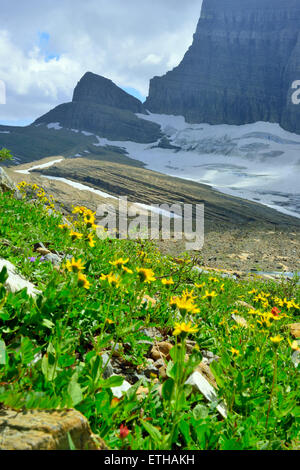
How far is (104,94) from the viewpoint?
119500 millimetres

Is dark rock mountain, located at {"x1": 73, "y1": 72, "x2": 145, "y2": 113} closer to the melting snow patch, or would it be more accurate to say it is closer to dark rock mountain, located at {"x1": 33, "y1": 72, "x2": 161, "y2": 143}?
dark rock mountain, located at {"x1": 33, "y1": 72, "x2": 161, "y2": 143}

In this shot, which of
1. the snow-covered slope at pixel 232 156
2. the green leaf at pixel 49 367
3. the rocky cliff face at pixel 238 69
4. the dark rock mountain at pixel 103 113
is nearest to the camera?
the green leaf at pixel 49 367

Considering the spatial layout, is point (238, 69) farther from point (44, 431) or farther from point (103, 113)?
point (44, 431)

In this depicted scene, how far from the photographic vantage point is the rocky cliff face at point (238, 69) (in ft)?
358

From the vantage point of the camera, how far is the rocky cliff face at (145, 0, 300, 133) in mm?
109000

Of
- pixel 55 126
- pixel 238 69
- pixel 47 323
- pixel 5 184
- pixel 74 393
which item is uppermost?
pixel 238 69

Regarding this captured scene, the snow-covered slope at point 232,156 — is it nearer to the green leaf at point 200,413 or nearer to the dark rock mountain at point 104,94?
the dark rock mountain at point 104,94

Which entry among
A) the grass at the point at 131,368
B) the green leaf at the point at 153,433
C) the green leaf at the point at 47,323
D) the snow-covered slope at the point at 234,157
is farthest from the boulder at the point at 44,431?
the snow-covered slope at the point at 234,157

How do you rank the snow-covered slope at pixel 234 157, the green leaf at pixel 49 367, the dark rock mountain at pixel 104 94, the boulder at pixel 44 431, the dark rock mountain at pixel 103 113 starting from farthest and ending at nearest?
the dark rock mountain at pixel 104 94 < the dark rock mountain at pixel 103 113 < the snow-covered slope at pixel 234 157 < the green leaf at pixel 49 367 < the boulder at pixel 44 431

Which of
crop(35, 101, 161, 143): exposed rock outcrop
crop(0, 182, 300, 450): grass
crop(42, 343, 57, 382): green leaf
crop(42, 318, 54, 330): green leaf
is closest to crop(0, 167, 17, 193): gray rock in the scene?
crop(0, 182, 300, 450): grass

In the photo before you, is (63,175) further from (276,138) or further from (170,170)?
(276,138)

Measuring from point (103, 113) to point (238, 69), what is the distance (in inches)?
2338

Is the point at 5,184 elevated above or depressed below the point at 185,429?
above


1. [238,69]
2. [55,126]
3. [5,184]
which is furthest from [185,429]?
[238,69]
